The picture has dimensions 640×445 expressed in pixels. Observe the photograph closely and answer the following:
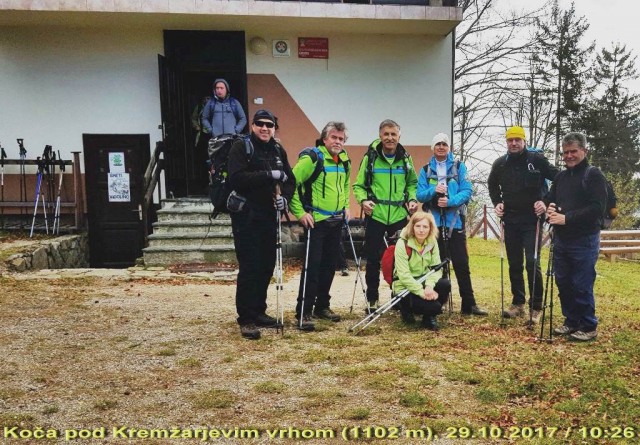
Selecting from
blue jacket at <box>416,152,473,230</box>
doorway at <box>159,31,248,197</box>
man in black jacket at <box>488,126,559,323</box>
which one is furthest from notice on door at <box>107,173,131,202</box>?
man in black jacket at <box>488,126,559,323</box>

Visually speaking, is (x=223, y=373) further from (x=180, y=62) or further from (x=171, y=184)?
(x=180, y=62)

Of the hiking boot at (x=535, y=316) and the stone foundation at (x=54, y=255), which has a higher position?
the stone foundation at (x=54, y=255)

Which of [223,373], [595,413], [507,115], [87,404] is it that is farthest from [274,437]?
[507,115]

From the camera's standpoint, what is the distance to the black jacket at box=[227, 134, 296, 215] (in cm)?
409

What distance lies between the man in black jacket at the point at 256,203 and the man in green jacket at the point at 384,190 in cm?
89

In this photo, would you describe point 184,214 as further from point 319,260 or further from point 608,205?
point 608,205

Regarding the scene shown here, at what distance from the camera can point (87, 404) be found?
2953 mm

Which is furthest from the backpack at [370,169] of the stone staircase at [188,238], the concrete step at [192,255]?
the concrete step at [192,255]

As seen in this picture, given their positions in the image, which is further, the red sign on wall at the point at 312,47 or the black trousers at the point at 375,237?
the red sign on wall at the point at 312,47

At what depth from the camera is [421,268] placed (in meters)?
4.54

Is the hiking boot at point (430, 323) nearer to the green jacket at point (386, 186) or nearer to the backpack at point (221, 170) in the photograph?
the green jacket at point (386, 186)

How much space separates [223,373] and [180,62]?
25.4ft

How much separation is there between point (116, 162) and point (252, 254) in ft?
21.7

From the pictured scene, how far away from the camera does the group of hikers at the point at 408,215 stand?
420 centimetres
